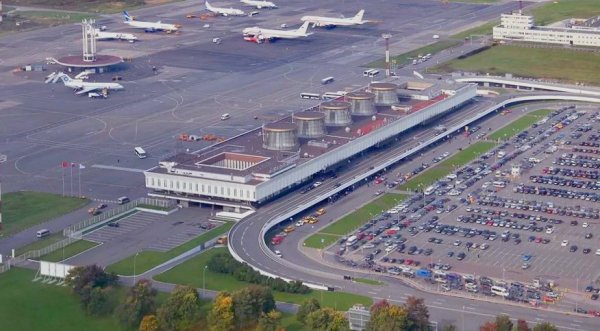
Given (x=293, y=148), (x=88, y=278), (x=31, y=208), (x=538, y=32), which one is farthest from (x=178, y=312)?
(x=538, y=32)

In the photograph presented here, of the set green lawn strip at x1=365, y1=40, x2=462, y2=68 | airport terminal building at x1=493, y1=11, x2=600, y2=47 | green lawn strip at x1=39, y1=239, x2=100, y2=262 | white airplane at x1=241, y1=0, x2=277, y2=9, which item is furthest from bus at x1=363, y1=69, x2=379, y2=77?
green lawn strip at x1=39, y1=239, x2=100, y2=262

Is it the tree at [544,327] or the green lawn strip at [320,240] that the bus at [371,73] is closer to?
the green lawn strip at [320,240]

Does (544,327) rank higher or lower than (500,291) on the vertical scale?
higher

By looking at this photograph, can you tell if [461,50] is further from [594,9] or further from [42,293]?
[42,293]

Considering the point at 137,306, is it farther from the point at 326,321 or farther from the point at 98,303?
the point at 326,321

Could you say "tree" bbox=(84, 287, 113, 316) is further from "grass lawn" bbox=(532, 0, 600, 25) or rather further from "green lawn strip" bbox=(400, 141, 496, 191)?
"grass lawn" bbox=(532, 0, 600, 25)

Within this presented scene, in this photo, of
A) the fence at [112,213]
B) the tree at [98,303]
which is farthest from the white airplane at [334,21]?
the tree at [98,303]
